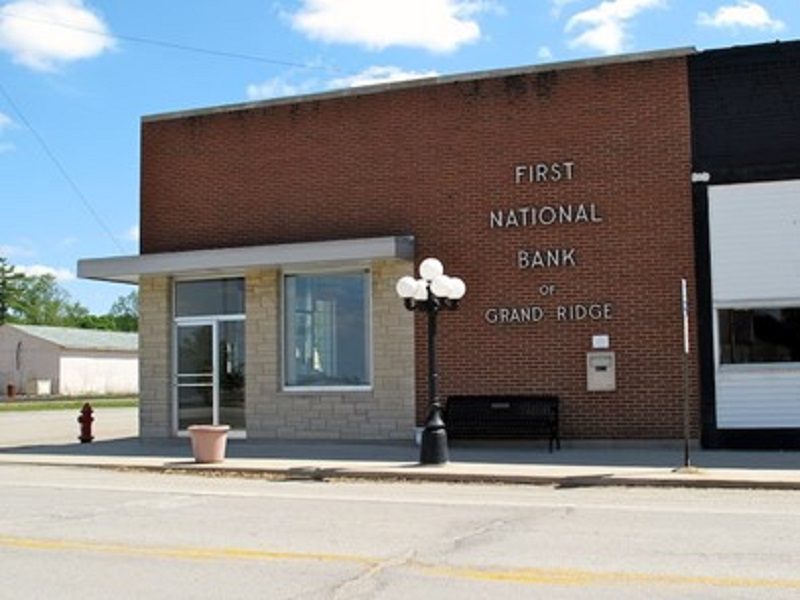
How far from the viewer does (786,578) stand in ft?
25.8

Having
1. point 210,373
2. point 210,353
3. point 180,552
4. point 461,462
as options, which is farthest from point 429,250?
point 180,552

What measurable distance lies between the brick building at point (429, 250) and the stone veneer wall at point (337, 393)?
39 mm

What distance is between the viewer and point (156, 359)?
2255 cm

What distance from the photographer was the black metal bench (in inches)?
742

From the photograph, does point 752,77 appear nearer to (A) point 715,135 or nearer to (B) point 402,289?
(A) point 715,135

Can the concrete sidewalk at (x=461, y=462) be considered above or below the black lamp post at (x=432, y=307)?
below

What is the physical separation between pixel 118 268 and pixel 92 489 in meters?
8.22

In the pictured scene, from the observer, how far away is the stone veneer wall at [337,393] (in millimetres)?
20250

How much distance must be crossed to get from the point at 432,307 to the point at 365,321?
158 inches

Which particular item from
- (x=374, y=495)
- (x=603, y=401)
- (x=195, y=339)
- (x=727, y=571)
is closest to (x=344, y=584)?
(x=727, y=571)

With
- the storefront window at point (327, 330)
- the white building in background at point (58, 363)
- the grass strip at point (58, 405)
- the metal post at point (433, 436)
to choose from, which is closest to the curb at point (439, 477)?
the metal post at point (433, 436)

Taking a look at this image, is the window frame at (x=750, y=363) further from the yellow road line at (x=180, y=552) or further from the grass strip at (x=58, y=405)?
the grass strip at (x=58, y=405)

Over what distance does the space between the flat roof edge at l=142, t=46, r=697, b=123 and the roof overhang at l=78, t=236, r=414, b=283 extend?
302 cm

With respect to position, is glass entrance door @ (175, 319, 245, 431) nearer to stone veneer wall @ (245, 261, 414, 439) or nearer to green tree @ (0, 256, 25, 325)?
stone veneer wall @ (245, 261, 414, 439)
